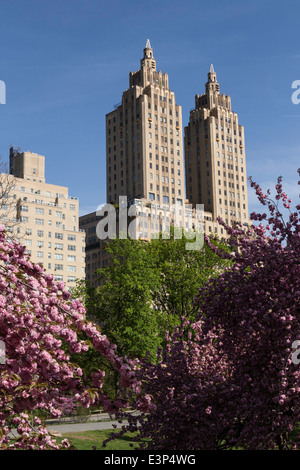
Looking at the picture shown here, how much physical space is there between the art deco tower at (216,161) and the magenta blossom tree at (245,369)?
458 feet

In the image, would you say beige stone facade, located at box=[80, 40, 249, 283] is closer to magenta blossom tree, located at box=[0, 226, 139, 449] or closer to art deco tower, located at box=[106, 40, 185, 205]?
art deco tower, located at box=[106, 40, 185, 205]

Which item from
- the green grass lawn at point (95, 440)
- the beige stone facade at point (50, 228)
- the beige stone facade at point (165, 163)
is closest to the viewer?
the green grass lawn at point (95, 440)

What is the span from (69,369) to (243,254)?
20.1 feet

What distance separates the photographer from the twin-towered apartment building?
129875 millimetres

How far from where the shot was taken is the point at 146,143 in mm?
141250

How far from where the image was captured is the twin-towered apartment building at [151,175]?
426 feet

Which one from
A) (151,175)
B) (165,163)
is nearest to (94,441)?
(151,175)

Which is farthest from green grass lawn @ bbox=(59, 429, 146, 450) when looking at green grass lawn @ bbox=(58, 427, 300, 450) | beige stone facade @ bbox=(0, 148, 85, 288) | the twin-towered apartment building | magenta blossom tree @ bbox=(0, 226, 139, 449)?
beige stone facade @ bbox=(0, 148, 85, 288)

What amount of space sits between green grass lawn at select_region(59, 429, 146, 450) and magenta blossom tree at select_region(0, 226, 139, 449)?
16.5m

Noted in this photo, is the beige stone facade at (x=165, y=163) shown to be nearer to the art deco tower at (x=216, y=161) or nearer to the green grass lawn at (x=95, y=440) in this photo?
the art deco tower at (x=216, y=161)

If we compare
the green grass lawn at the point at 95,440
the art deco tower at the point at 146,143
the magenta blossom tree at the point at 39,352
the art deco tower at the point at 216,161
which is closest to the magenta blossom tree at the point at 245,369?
the magenta blossom tree at the point at 39,352

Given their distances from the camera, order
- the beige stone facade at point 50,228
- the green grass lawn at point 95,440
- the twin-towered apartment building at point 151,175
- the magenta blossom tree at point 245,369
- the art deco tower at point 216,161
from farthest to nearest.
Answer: the art deco tower at point 216,161, the twin-towered apartment building at point 151,175, the beige stone facade at point 50,228, the green grass lawn at point 95,440, the magenta blossom tree at point 245,369

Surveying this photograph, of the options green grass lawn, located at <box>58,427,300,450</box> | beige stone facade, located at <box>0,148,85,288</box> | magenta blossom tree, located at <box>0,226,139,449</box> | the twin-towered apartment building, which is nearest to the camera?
magenta blossom tree, located at <box>0,226,139,449</box>

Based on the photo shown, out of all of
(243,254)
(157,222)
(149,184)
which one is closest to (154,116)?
(149,184)
